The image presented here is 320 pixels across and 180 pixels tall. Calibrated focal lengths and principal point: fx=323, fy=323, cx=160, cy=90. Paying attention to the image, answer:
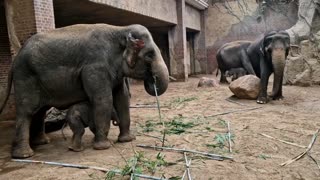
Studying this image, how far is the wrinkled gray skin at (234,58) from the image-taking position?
11.0 meters

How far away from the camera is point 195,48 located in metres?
18.5

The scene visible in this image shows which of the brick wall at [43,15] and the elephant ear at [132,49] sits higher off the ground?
the brick wall at [43,15]

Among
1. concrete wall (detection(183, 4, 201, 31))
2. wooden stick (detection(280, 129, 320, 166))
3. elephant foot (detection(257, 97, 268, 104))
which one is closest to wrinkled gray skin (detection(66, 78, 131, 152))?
wooden stick (detection(280, 129, 320, 166))

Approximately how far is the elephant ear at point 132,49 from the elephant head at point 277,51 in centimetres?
406

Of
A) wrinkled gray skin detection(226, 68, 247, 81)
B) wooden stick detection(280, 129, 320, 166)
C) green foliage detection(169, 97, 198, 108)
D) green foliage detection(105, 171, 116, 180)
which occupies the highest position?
wrinkled gray skin detection(226, 68, 247, 81)

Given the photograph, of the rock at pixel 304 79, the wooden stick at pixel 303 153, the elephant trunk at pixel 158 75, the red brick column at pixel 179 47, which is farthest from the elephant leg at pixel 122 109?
the red brick column at pixel 179 47

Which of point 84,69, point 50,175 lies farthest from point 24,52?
point 50,175

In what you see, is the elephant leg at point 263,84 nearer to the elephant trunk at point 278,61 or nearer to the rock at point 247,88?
the rock at point 247,88

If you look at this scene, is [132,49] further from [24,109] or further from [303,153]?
[303,153]

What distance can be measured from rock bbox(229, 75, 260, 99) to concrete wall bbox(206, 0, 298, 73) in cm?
943

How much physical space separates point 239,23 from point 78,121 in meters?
14.5

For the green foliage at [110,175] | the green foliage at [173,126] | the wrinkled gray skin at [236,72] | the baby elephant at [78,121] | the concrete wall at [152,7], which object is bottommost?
the green foliage at [110,175]

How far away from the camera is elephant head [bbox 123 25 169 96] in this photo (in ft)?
14.0

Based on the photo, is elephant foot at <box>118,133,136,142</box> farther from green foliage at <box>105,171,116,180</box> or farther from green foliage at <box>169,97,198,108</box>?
green foliage at <box>169,97,198,108</box>
